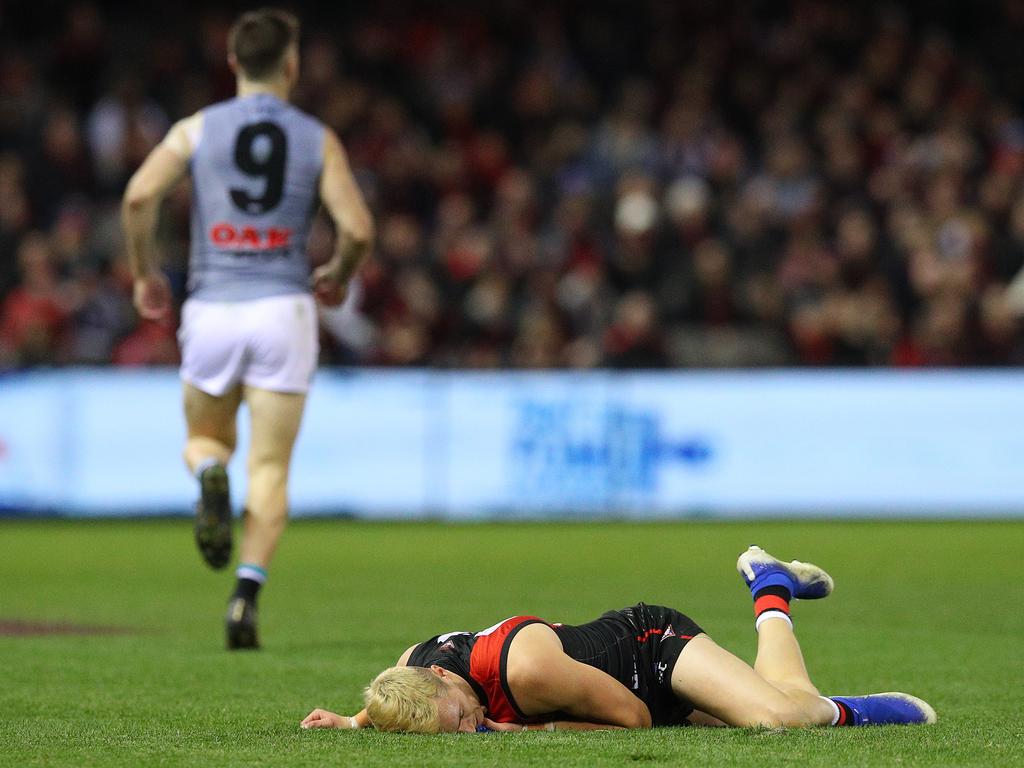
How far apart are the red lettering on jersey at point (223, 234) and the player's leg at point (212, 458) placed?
2.01 feet

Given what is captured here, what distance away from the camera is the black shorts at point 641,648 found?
17.0 ft

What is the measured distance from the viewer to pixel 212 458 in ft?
24.9

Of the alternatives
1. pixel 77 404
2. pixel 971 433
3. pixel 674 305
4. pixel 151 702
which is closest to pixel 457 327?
pixel 674 305

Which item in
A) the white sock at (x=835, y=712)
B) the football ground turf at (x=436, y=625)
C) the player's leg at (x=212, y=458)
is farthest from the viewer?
the player's leg at (x=212, y=458)

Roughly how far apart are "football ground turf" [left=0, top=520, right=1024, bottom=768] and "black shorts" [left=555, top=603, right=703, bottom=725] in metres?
0.12

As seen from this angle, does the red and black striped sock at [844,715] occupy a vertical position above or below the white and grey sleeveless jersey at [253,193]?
below

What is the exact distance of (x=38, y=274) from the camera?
16875 millimetres

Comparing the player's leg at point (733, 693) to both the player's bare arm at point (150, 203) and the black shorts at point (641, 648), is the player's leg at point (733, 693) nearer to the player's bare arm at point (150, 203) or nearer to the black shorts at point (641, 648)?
the black shorts at point (641, 648)

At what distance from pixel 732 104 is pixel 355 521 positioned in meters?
7.66

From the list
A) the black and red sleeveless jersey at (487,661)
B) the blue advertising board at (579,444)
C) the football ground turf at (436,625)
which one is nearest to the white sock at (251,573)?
the football ground turf at (436,625)

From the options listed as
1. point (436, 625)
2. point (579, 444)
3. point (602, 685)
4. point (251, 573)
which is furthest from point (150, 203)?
point (579, 444)

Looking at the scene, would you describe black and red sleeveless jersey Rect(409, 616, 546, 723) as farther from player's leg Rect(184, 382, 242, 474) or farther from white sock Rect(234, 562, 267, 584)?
player's leg Rect(184, 382, 242, 474)

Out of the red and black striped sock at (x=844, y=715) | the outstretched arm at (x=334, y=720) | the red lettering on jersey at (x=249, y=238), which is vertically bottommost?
the outstretched arm at (x=334, y=720)

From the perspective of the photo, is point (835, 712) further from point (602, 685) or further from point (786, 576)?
point (602, 685)
